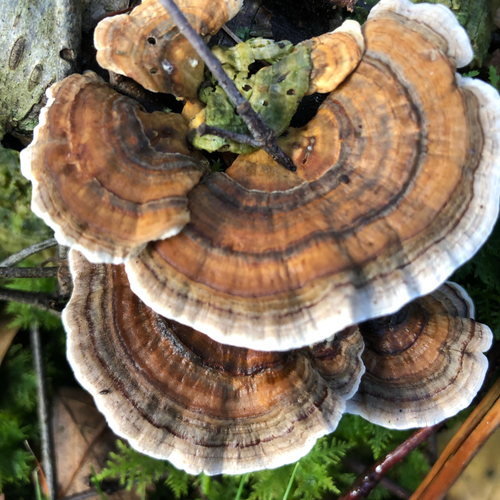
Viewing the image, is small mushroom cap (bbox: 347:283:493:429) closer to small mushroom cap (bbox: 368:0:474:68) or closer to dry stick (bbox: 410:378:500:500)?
dry stick (bbox: 410:378:500:500)

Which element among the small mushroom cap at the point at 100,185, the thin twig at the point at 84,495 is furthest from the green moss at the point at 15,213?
the thin twig at the point at 84,495

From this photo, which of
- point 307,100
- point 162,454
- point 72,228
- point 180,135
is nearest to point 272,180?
point 180,135

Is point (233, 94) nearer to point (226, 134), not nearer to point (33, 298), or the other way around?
point (226, 134)

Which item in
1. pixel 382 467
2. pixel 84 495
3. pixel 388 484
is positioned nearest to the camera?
pixel 84 495

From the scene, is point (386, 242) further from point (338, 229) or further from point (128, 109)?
point (128, 109)

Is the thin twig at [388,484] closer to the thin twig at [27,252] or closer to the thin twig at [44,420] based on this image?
the thin twig at [44,420]

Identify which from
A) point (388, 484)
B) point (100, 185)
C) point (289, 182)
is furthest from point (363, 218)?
point (388, 484)
